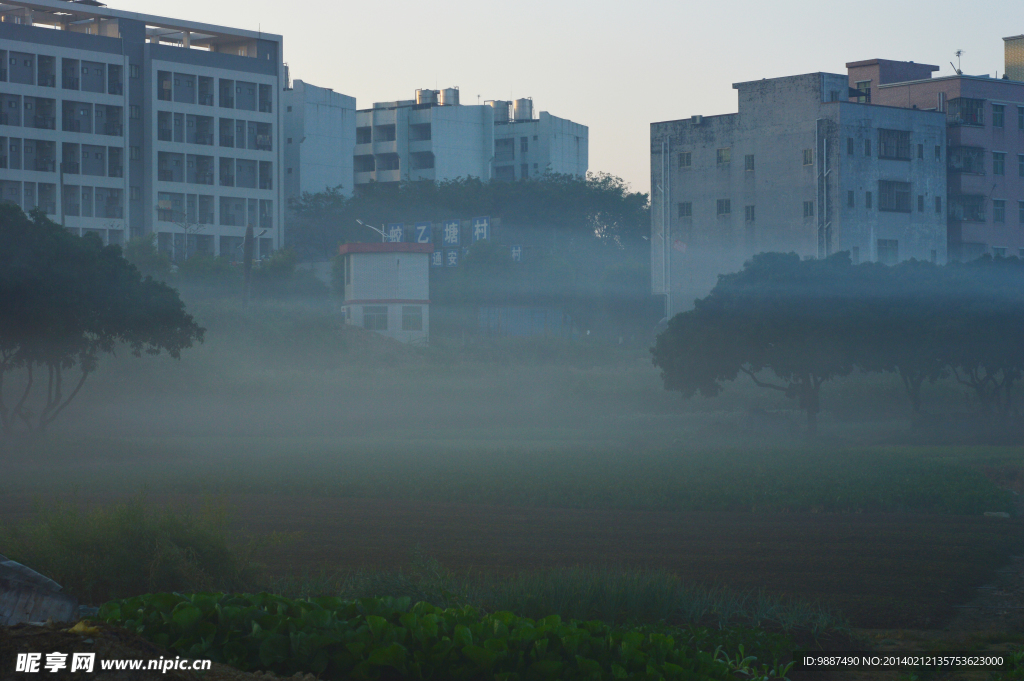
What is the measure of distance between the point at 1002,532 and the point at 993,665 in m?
10.2

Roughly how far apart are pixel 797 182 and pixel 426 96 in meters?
68.1

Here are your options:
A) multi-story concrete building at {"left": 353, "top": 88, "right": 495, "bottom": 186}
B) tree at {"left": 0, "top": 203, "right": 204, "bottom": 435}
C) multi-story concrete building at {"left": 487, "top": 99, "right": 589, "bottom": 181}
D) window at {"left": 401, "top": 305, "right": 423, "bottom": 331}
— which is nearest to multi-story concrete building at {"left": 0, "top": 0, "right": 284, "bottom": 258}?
A: multi-story concrete building at {"left": 353, "top": 88, "right": 495, "bottom": 186}

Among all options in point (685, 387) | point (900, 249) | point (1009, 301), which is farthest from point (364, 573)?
point (900, 249)

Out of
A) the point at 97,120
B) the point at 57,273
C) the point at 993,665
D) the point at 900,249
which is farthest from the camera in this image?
the point at 97,120

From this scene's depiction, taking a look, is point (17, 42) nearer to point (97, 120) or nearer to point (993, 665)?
point (97, 120)

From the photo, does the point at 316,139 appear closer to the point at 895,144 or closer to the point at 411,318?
the point at 411,318

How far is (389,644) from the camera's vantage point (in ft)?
27.1

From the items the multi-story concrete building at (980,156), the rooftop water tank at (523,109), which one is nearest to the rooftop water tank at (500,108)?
the rooftop water tank at (523,109)

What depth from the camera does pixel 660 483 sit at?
24.3 meters

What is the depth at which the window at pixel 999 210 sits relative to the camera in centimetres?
7350

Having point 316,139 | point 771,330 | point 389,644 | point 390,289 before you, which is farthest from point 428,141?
point 389,644

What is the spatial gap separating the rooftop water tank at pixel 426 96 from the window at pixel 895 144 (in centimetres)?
6881

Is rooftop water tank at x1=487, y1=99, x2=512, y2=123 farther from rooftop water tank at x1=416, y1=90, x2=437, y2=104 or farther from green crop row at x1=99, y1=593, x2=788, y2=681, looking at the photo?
green crop row at x1=99, y1=593, x2=788, y2=681

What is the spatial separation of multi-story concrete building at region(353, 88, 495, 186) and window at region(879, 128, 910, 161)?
5719 cm
